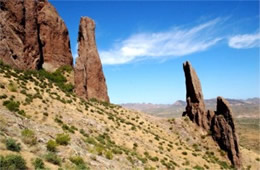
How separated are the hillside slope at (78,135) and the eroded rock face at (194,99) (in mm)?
2085

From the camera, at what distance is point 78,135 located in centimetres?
2602

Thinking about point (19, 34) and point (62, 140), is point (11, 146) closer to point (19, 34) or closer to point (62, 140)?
point (62, 140)

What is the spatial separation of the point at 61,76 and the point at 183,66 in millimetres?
27764

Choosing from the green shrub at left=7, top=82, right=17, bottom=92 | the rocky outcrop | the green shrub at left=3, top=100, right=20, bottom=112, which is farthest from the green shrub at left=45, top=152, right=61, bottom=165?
the rocky outcrop

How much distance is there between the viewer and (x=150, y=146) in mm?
34281

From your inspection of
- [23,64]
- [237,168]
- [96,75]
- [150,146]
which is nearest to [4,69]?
[23,64]

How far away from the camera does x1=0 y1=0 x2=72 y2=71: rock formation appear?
135 ft

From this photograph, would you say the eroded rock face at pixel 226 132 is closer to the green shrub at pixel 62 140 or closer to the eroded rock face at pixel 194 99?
the eroded rock face at pixel 194 99

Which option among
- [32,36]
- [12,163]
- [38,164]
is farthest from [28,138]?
[32,36]

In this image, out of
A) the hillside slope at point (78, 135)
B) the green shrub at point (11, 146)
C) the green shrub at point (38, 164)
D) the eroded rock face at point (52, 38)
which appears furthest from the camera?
the eroded rock face at point (52, 38)

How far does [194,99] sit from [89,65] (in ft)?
80.8

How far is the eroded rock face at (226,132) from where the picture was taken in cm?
4496

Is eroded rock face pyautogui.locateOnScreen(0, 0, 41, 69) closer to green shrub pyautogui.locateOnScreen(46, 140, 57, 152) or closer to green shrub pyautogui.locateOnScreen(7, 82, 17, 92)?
green shrub pyautogui.locateOnScreen(7, 82, 17, 92)

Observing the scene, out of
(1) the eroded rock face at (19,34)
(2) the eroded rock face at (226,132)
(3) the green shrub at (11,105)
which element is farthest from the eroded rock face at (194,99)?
(3) the green shrub at (11,105)
